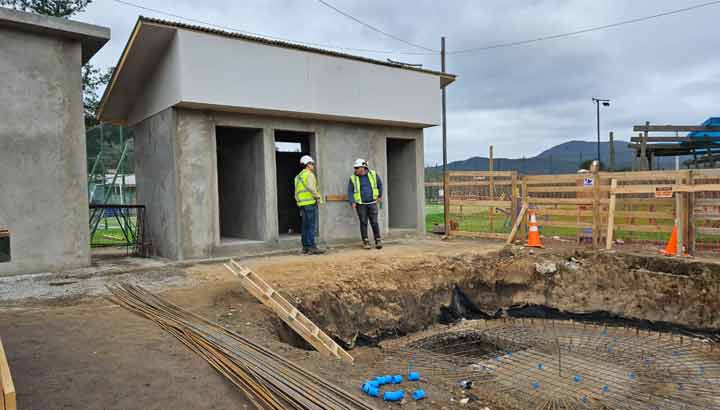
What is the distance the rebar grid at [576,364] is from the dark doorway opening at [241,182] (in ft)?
15.5

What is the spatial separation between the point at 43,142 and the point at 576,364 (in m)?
9.12

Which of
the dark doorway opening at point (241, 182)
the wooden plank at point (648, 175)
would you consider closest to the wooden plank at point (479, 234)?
the wooden plank at point (648, 175)

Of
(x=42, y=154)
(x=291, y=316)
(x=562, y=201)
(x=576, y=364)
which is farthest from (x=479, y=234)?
(x=42, y=154)

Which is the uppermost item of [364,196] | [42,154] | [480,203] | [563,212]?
[42,154]

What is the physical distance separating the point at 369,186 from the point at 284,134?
3.82m

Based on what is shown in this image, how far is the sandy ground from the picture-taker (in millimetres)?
3770

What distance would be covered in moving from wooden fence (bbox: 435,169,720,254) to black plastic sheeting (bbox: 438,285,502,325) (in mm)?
2426

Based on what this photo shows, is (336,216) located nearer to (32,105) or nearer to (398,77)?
(398,77)

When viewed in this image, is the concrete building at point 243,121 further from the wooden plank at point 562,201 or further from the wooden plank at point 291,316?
the wooden plank at point 291,316

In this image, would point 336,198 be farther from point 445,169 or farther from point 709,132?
point 709,132

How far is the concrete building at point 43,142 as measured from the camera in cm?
824

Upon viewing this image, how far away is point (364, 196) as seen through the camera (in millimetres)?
11133

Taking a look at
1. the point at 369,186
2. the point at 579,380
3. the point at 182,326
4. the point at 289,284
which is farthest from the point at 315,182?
the point at 579,380

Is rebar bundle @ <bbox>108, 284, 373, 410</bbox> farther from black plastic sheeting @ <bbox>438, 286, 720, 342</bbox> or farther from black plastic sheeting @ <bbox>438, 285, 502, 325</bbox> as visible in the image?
black plastic sheeting @ <bbox>438, 286, 720, 342</bbox>
